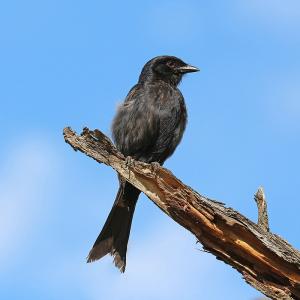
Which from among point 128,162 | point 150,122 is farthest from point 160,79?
point 128,162

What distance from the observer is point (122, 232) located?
7188 mm

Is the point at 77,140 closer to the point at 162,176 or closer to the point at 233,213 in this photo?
the point at 162,176

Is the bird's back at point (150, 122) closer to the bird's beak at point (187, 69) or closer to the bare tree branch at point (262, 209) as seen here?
the bird's beak at point (187, 69)

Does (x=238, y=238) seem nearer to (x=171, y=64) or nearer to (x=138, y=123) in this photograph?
(x=138, y=123)

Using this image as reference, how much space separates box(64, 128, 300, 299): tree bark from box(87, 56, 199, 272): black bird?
2.03m

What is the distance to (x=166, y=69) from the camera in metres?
8.34

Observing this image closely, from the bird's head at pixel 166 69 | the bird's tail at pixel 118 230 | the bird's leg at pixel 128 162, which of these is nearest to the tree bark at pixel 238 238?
the bird's leg at pixel 128 162

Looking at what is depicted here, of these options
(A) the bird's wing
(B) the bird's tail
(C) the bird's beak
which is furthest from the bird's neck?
(B) the bird's tail

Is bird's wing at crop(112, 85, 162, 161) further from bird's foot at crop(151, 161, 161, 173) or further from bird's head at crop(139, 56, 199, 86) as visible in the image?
bird's foot at crop(151, 161, 161, 173)

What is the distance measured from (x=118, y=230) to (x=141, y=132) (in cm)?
109

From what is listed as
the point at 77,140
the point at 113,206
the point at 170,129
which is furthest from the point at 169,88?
the point at 77,140

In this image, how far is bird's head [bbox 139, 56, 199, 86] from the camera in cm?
814

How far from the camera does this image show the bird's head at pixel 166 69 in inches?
320

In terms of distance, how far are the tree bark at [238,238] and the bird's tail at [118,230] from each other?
1789mm
